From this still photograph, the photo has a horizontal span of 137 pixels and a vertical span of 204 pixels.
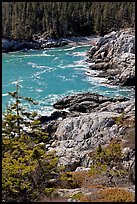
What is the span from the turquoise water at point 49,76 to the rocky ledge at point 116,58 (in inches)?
77.3

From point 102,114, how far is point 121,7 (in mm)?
72748

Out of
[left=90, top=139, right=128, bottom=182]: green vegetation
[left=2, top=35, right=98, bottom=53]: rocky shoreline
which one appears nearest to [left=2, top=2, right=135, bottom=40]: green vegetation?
[left=2, top=35, right=98, bottom=53]: rocky shoreline

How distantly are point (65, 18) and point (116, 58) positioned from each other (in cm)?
3996

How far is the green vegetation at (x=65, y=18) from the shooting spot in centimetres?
9402

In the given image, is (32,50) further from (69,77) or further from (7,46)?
(69,77)

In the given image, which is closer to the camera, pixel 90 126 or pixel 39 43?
pixel 90 126

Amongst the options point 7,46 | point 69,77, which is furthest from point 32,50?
point 69,77

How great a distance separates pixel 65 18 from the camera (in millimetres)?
97312

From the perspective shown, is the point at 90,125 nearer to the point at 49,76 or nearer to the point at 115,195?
the point at 115,195

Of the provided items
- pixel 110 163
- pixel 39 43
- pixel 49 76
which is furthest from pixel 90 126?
pixel 39 43

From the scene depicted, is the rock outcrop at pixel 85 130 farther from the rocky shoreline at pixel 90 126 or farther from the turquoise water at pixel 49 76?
the turquoise water at pixel 49 76

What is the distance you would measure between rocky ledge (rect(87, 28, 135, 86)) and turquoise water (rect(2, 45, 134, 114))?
6.44 feet

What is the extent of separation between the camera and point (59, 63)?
6606 centimetres

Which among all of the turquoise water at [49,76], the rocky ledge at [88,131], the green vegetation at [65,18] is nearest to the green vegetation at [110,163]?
the rocky ledge at [88,131]
